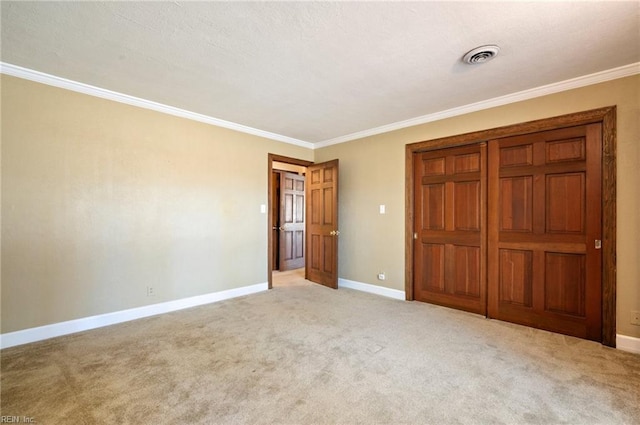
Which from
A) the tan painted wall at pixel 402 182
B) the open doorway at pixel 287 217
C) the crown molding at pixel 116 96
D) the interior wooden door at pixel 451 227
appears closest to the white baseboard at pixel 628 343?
the tan painted wall at pixel 402 182

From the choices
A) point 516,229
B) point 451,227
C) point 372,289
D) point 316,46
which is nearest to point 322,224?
point 372,289

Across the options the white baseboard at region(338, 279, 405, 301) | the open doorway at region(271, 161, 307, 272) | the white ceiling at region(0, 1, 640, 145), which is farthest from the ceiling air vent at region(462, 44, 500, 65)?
the open doorway at region(271, 161, 307, 272)

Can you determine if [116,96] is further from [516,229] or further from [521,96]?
[516,229]

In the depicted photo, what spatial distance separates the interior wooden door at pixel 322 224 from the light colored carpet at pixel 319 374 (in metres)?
1.61

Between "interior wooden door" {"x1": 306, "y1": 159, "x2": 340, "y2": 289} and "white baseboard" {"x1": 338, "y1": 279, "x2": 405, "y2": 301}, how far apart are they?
0.84ft

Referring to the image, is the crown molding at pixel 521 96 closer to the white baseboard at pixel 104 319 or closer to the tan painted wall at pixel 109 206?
the tan painted wall at pixel 109 206

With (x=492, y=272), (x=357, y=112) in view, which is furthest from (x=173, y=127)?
(x=492, y=272)

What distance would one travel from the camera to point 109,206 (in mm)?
3125

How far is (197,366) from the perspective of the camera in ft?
7.43

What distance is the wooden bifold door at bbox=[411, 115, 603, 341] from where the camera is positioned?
109 inches

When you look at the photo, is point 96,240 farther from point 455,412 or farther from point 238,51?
point 455,412

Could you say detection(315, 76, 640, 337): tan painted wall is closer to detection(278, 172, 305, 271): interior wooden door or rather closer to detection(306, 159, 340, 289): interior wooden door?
detection(306, 159, 340, 289): interior wooden door

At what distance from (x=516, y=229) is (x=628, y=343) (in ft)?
4.27

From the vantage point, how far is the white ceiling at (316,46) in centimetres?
183
